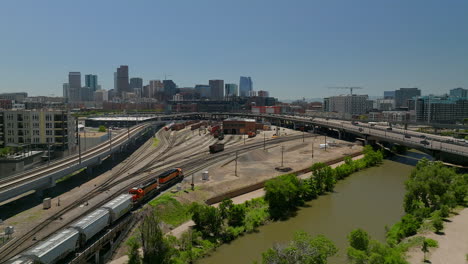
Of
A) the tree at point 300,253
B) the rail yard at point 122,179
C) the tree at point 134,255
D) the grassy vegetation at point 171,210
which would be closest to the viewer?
the tree at point 300,253

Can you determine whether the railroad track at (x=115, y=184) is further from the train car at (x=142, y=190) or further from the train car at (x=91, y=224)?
the train car at (x=91, y=224)

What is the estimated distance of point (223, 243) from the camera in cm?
2595

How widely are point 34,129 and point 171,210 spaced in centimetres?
4089

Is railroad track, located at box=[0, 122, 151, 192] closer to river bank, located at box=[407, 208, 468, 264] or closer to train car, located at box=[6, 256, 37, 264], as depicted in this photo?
train car, located at box=[6, 256, 37, 264]

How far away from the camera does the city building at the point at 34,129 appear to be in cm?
5841

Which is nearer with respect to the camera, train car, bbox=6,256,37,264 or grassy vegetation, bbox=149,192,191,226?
train car, bbox=6,256,37,264

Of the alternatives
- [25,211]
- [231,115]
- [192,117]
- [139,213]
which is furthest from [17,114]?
[231,115]

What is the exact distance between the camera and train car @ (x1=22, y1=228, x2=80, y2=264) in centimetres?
1830

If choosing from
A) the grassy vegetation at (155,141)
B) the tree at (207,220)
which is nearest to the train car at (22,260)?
the tree at (207,220)

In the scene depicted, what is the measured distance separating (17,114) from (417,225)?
6145cm

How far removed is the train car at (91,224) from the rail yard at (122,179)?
306mm

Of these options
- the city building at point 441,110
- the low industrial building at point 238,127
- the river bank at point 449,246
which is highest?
the city building at point 441,110

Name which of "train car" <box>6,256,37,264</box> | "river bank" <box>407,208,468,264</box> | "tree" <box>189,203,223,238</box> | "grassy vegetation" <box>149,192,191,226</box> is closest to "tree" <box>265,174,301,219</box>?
"tree" <box>189,203,223,238</box>

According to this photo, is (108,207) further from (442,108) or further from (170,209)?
(442,108)
